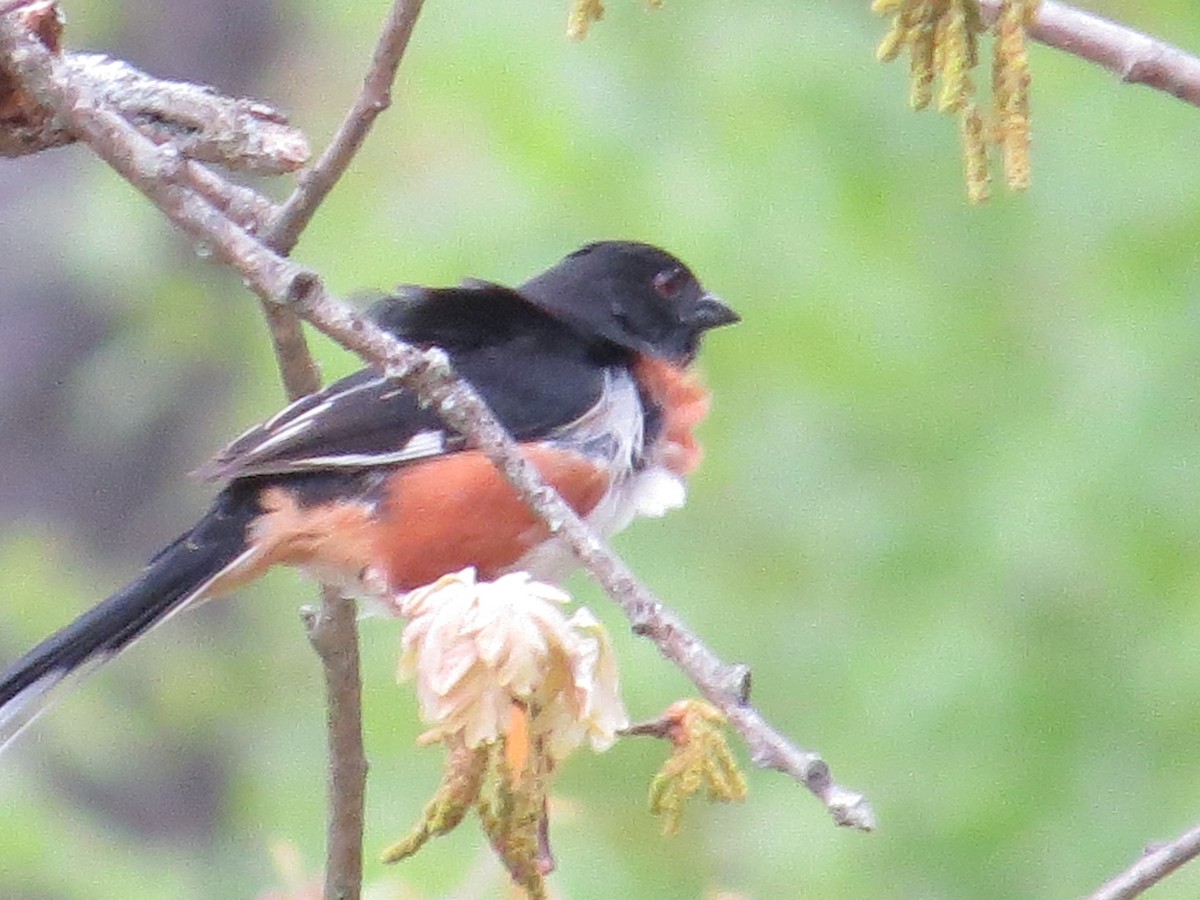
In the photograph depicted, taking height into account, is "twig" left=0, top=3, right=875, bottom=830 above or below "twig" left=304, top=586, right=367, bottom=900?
above

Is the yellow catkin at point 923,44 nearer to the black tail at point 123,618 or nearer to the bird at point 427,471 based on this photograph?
the bird at point 427,471

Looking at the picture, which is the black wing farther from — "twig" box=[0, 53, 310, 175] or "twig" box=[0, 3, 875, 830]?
"twig" box=[0, 3, 875, 830]

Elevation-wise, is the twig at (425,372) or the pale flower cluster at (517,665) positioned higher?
the twig at (425,372)

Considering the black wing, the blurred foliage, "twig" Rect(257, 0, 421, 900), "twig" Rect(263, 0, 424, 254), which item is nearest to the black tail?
the black wing

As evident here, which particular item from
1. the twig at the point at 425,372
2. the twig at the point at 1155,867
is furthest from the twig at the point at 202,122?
the twig at the point at 1155,867

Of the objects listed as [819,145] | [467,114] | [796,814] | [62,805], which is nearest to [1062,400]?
[819,145]

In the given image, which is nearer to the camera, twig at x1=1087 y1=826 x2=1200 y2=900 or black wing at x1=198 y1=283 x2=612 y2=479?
twig at x1=1087 y1=826 x2=1200 y2=900

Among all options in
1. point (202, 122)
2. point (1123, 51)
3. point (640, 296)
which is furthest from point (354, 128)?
point (640, 296)
